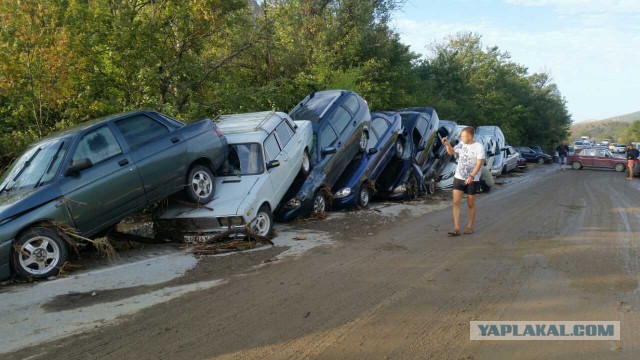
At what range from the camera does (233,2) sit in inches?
554

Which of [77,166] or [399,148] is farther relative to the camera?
[399,148]

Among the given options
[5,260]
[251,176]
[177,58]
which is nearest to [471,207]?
[251,176]

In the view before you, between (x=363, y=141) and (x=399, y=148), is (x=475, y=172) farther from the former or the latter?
(x=399, y=148)

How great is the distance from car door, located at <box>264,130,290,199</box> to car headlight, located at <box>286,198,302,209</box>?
12.9 inches

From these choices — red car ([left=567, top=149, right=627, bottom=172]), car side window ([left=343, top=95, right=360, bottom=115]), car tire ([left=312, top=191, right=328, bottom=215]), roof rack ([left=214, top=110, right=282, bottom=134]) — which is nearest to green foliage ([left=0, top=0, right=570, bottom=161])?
roof rack ([left=214, top=110, right=282, bottom=134])

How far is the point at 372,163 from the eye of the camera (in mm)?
11609

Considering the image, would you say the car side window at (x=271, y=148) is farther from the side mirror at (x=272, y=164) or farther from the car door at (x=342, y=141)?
the car door at (x=342, y=141)

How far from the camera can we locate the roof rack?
362 inches

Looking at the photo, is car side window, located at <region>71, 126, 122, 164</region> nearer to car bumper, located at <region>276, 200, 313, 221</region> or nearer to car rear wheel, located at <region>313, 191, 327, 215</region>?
car bumper, located at <region>276, 200, 313, 221</region>

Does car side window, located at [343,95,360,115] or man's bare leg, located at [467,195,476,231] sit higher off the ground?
car side window, located at [343,95,360,115]

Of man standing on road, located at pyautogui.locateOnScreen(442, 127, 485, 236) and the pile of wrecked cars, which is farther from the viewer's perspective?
man standing on road, located at pyautogui.locateOnScreen(442, 127, 485, 236)

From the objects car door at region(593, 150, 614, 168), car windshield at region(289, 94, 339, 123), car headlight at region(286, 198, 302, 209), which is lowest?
car door at region(593, 150, 614, 168)

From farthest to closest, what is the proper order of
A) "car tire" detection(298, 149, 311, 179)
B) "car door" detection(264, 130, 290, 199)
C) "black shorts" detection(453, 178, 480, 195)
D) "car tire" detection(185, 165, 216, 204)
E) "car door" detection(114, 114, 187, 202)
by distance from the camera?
1. "car tire" detection(298, 149, 311, 179)
2. "car door" detection(264, 130, 290, 199)
3. "black shorts" detection(453, 178, 480, 195)
4. "car tire" detection(185, 165, 216, 204)
5. "car door" detection(114, 114, 187, 202)

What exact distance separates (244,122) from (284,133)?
0.82 meters
